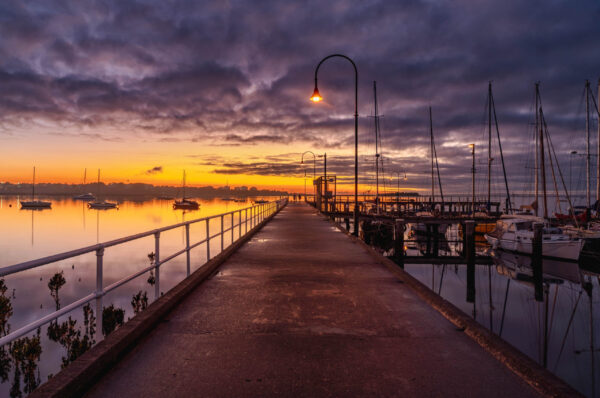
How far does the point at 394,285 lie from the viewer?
737 centimetres

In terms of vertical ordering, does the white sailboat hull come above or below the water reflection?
above

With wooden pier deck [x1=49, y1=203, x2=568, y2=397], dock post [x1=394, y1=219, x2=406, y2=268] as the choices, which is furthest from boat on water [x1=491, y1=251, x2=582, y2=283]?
wooden pier deck [x1=49, y1=203, x2=568, y2=397]

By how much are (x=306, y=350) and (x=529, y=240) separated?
27.0 meters

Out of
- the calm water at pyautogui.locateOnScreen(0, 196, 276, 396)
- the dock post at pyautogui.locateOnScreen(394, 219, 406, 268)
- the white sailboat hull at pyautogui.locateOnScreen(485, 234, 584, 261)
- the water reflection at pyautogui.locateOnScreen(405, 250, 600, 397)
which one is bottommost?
the calm water at pyautogui.locateOnScreen(0, 196, 276, 396)

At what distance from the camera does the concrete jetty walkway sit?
3.37 metres

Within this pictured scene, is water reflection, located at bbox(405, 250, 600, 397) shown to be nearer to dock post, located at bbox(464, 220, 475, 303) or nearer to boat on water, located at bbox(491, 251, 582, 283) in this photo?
boat on water, located at bbox(491, 251, 582, 283)

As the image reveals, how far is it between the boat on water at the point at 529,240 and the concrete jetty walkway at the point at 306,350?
22738 millimetres

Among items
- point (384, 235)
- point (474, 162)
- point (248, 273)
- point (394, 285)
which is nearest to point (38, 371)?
point (248, 273)

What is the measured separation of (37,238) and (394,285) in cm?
8776

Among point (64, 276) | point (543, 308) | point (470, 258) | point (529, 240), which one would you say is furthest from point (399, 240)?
point (64, 276)

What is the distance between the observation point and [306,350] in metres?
4.15

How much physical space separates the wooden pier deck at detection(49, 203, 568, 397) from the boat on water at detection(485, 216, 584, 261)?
22.7 meters

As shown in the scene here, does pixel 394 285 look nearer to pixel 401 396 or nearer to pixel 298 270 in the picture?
pixel 298 270

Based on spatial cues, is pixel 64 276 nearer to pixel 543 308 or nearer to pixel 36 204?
pixel 543 308
